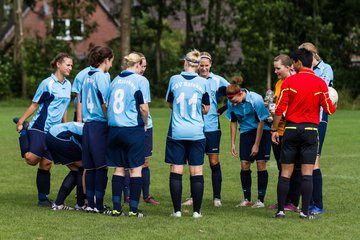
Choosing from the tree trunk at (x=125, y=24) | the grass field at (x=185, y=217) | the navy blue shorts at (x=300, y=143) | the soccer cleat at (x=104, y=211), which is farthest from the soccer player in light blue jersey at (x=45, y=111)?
the tree trunk at (x=125, y=24)

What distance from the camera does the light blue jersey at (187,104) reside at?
10.8m

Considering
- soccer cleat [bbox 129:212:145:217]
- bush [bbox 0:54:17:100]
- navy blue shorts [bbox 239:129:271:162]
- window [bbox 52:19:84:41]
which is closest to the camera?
soccer cleat [bbox 129:212:145:217]

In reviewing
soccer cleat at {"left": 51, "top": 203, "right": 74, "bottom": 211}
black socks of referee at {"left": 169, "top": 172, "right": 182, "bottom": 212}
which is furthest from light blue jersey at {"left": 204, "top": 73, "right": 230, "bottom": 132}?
soccer cleat at {"left": 51, "top": 203, "right": 74, "bottom": 211}

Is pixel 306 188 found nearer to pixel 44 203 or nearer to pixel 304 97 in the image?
pixel 304 97

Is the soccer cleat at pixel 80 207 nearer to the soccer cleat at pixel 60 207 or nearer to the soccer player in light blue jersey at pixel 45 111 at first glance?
the soccer cleat at pixel 60 207

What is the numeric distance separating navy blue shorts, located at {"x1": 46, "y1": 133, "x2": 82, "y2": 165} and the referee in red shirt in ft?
8.59

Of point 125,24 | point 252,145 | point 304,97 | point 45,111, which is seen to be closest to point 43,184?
point 45,111

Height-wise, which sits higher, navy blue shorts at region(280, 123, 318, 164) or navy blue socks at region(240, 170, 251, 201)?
navy blue shorts at region(280, 123, 318, 164)

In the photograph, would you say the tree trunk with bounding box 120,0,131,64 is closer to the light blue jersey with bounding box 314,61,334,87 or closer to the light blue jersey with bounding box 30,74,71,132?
the light blue jersey with bounding box 30,74,71,132

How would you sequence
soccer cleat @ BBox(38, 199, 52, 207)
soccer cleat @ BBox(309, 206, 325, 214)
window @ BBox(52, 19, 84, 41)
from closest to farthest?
soccer cleat @ BBox(309, 206, 325, 214), soccer cleat @ BBox(38, 199, 52, 207), window @ BBox(52, 19, 84, 41)

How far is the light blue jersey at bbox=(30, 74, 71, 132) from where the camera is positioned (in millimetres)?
11883

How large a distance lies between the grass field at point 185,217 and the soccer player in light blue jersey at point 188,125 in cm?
44

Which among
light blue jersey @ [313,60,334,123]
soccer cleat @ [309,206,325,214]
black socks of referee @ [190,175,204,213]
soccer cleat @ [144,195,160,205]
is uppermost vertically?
light blue jersey @ [313,60,334,123]

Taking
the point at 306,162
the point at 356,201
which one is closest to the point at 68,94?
the point at 306,162
